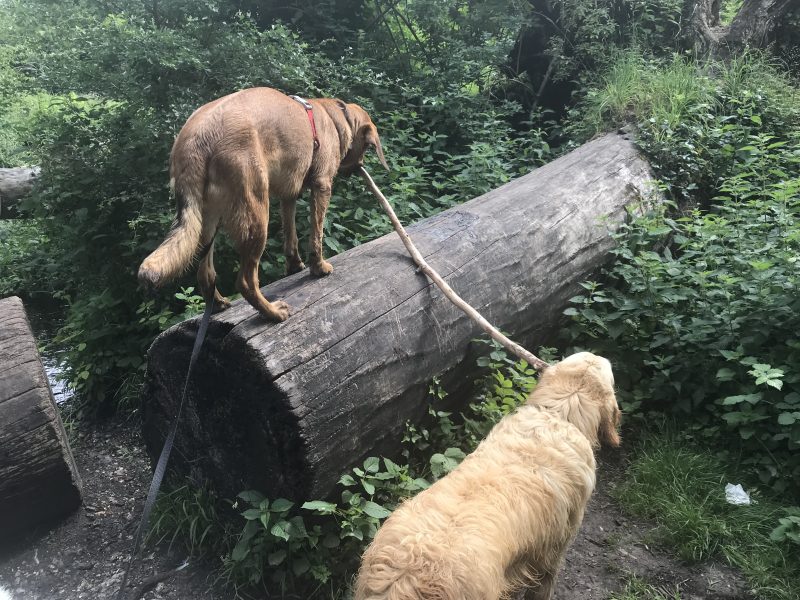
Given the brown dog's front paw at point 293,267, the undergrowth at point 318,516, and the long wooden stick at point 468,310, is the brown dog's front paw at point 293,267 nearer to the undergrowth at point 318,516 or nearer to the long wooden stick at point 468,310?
the long wooden stick at point 468,310

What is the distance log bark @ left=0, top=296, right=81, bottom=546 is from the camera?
3473 millimetres

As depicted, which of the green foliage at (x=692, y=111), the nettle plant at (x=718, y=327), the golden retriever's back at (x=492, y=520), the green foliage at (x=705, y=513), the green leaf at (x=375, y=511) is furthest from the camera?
the green foliage at (x=692, y=111)

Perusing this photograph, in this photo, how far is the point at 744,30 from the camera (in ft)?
26.3

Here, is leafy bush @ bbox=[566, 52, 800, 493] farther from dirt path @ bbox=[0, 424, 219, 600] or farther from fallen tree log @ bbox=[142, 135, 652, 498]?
dirt path @ bbox=[0, 424, 219, 600]

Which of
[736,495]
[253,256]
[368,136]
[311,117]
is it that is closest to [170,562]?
[253,256]

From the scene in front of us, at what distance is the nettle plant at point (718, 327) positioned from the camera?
362cm

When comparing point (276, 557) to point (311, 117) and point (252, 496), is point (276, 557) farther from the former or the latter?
point (311, 117)

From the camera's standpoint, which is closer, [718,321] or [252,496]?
[252,496]

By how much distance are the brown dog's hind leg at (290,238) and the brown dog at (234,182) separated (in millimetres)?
239

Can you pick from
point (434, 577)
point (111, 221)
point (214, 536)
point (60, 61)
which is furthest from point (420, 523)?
point (60, 61)

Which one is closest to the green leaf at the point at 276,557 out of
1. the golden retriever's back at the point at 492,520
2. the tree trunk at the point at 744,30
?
the golden retriever's back at the point at 492,520

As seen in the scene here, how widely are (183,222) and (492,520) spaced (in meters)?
1.95

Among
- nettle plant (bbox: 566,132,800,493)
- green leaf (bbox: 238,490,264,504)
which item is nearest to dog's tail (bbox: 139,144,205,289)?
green leaf (bbox: 238,490,264,504)

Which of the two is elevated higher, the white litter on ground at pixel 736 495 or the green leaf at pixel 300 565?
the green leaf at pixel 300 565
